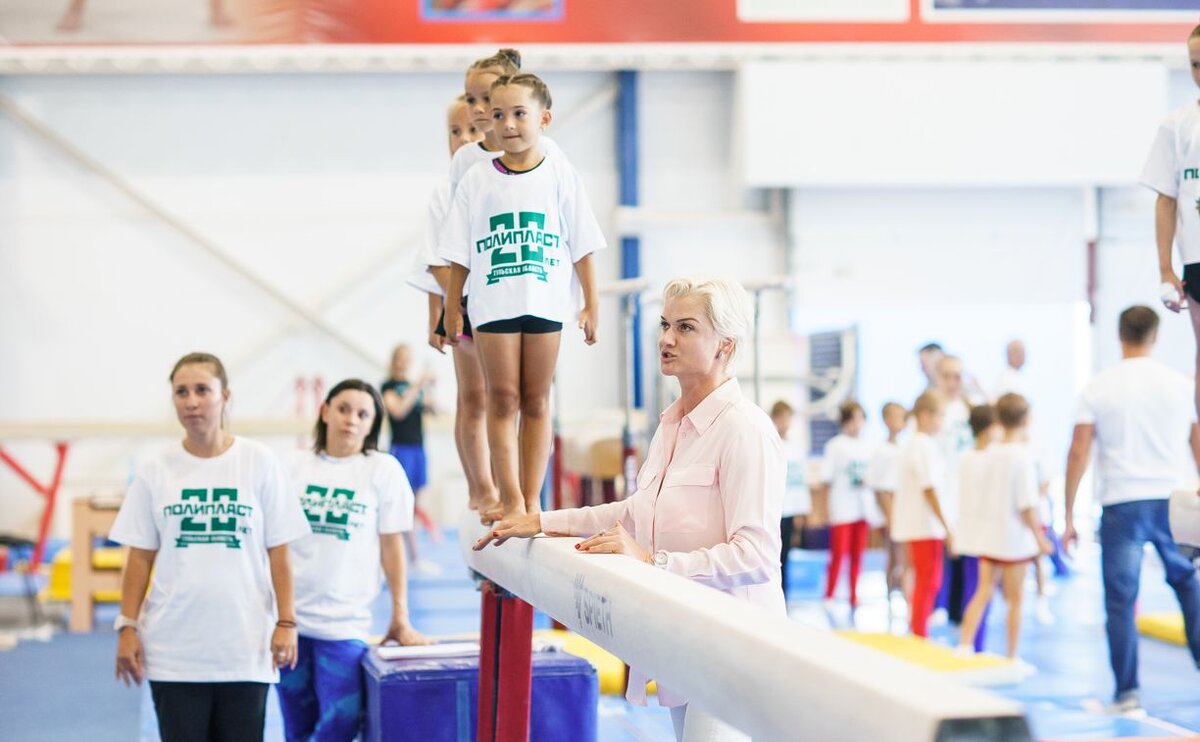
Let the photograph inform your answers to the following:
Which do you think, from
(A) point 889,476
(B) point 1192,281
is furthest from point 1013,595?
(B) point 1192,281

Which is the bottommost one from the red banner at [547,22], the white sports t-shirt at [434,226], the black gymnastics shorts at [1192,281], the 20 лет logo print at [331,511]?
the 20 лет logo print at [331,511]

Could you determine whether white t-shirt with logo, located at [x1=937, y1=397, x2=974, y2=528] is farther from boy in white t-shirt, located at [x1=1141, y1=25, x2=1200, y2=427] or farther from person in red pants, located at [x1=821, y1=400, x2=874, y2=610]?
boy in white t-shirt, located at [x1=1141, y1=25, x2=1200, y2=427]

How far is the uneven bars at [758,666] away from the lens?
1.40 metres

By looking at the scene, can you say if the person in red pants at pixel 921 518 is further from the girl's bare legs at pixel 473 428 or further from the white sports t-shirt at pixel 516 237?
the white sports t-shirt at pixel 516 237

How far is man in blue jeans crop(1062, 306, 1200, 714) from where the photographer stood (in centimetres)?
612

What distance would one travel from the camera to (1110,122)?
1400cm

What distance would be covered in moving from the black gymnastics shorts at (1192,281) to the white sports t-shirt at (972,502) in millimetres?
2965

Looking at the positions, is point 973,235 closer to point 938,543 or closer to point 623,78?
point 623,78

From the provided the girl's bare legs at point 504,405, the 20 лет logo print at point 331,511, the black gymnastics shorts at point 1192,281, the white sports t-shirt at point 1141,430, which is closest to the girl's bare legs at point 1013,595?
the white sports t-shirt at point 1141,430

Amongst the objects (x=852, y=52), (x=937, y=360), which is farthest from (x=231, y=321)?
(x=937, y=360)

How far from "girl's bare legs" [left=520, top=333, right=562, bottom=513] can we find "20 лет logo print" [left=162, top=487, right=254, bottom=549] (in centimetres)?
84

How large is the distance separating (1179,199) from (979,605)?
3.52 metres

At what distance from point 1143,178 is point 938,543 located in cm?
379

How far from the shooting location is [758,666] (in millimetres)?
1820
